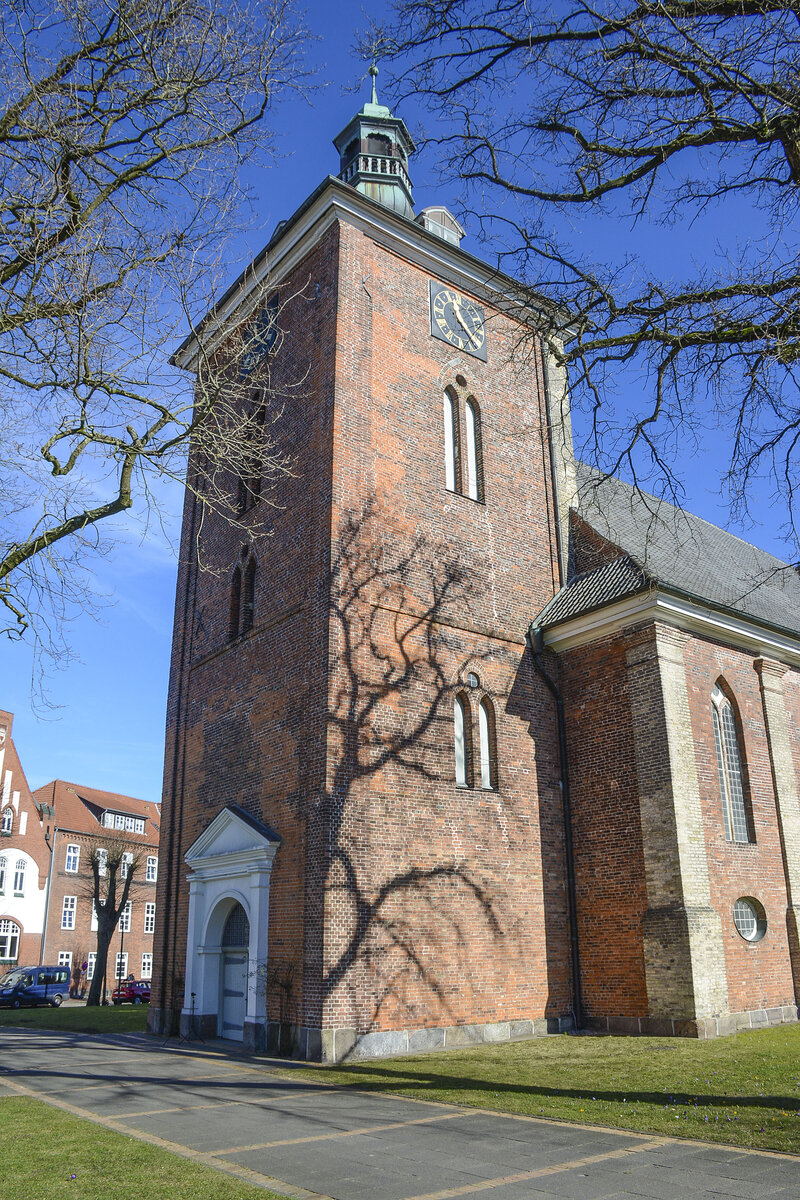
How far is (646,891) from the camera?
14336 mm

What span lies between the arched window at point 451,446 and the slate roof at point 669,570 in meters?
2.36

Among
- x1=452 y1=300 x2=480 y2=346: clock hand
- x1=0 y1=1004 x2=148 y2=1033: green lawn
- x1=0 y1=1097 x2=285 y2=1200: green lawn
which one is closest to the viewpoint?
x1=0 y1=1097 x2=285 y2=1200: green lawn

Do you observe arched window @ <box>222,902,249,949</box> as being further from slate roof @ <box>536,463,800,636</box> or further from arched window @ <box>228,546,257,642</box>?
slate roof @ <box>536,463,800,636</box>

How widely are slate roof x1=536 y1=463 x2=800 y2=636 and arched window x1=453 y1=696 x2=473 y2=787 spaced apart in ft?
8.56

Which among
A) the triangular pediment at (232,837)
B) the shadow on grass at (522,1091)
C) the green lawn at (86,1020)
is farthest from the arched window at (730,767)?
the green lawn at (86,1020)

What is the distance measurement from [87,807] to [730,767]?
44572mm

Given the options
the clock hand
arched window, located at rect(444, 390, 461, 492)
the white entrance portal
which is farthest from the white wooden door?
the clock hand

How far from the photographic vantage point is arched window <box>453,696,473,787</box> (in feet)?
49.4

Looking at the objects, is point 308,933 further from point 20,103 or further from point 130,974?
point 130,974

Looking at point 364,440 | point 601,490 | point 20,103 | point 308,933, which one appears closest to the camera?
point 20,103

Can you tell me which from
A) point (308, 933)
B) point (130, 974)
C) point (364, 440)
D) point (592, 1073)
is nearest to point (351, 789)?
point (308, 933)

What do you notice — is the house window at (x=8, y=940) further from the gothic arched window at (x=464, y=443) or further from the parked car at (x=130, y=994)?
the gothic arched window at (x=464, y=443)

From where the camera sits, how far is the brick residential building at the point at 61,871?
4259 centimetres

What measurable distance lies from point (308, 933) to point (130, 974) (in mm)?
42238
